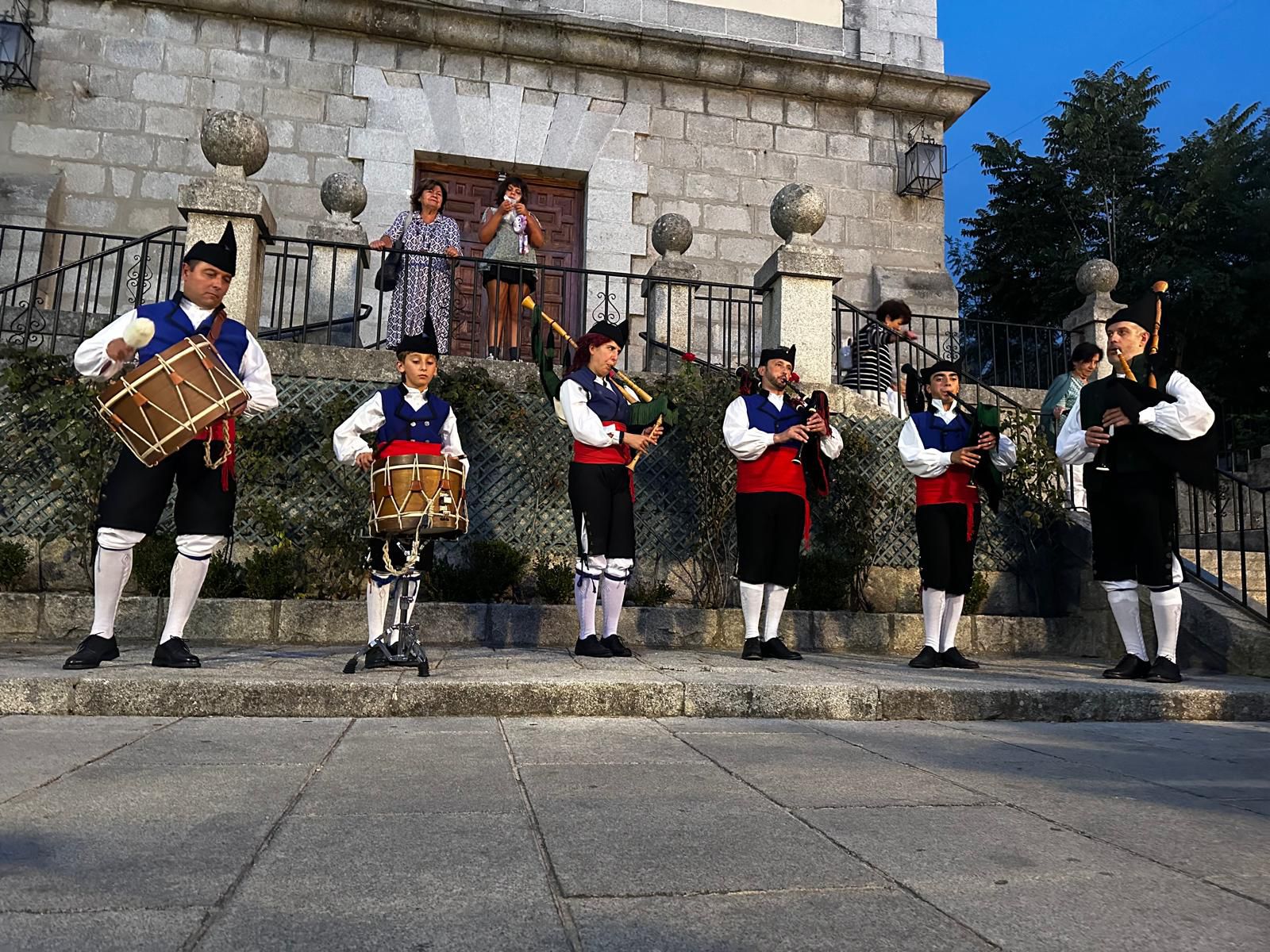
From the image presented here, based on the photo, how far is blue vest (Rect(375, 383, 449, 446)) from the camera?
16.9 feet

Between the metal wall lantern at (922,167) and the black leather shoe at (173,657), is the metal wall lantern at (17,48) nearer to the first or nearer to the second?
the black leather shoe at (173,657)

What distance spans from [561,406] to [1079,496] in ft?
17.3

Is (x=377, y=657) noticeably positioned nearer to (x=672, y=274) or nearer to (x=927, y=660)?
(x=927, y=660)

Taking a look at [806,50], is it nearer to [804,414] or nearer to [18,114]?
[804,414]

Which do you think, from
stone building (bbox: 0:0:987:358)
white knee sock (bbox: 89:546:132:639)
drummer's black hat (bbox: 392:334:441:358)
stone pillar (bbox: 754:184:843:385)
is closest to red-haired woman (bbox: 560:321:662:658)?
drummer's black hat (bbox: 392:334:441:358)

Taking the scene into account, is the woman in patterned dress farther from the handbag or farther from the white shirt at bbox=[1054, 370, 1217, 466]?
the white shirt at bbox=[1054, 370, 1217, 466]

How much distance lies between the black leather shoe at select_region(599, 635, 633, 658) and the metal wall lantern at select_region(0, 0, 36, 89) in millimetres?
10386

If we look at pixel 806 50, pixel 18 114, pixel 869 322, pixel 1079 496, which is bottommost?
pixel 1079 496

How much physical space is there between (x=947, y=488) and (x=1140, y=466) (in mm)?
1202

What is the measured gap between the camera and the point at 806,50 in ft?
43.3

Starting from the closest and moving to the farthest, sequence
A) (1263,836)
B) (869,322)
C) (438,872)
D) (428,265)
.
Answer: (438,872) < (1263,836) < (428,265) < (869,322)

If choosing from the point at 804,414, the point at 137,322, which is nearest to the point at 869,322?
the point at 804,414

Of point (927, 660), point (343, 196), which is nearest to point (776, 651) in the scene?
point (927, 660)

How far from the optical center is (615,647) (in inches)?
235
